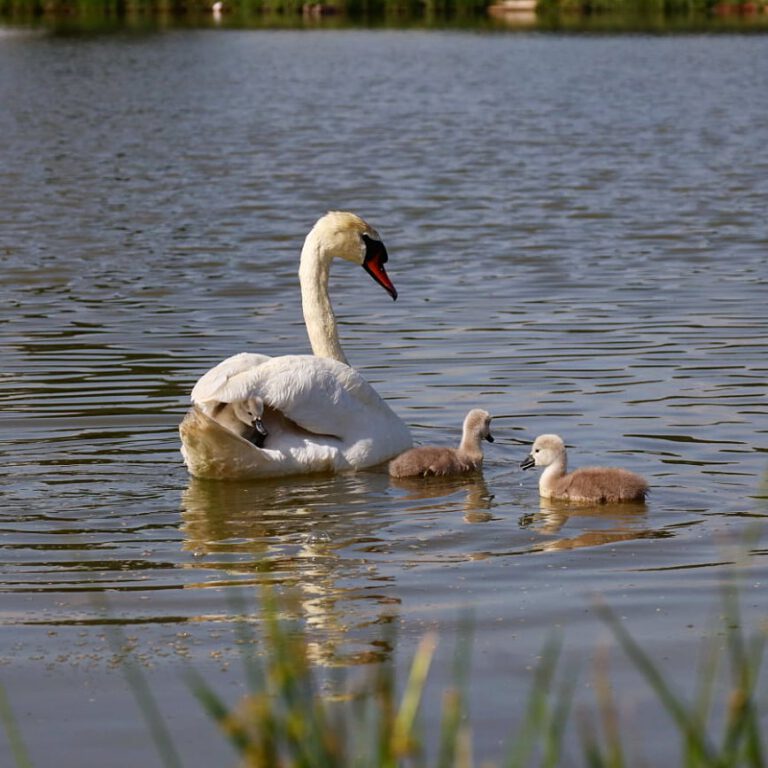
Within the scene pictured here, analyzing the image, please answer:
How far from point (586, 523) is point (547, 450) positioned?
21.7 inches

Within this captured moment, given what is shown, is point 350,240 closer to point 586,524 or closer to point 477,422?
point 477,422

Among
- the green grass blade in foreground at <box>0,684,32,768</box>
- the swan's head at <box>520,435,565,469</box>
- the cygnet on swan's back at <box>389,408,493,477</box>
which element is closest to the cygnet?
the cygnet on swan's back at <box>389,408,493,477</box>

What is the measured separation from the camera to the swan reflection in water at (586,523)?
272 inches

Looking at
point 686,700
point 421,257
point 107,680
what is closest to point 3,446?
point 107,680

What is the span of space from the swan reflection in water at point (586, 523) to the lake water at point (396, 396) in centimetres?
2

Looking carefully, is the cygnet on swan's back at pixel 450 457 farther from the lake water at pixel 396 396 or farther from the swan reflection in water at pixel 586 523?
the swan reflection in water at pixel 586 523

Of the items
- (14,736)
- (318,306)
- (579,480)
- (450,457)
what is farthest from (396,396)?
A: (14,736)

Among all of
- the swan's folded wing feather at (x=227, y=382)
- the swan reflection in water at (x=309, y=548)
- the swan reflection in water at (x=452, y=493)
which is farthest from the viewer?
the swan's folded wing feather at (x=227, y=382)

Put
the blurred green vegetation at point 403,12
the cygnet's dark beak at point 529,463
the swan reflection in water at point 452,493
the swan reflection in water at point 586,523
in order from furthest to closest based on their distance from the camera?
the blurred green vegetation at point 403,12 → the cygnet's dark beak at point 529,463 → the swan reflection in water at point 452,493 → the swan reflection in water at point 586,523

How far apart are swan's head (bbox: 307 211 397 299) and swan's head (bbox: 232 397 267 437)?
173cm

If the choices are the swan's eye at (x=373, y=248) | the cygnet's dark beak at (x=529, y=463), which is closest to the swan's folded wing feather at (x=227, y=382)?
the cygnet's dark beak at (x=529, y=463)

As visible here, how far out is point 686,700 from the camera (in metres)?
4.97

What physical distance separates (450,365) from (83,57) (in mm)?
39866

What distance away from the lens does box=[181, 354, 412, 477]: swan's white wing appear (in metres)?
7.73
